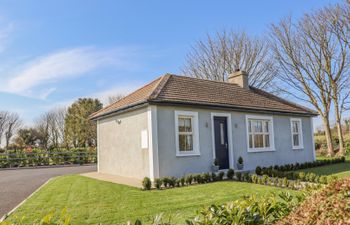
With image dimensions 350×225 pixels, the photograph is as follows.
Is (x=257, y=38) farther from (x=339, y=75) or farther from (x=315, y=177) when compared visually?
(x=315, y=177)

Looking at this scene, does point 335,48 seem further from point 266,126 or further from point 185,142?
point 185,142

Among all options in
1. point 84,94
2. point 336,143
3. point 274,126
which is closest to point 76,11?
point 274,126

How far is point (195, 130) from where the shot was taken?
11383 mm

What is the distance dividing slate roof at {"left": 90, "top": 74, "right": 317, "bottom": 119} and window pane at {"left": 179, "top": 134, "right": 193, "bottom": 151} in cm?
136

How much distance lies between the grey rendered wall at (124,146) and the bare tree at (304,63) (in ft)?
53.3

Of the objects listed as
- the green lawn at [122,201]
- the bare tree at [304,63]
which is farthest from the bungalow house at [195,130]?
the bare tree at [304,63]

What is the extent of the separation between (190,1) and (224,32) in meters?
13.9

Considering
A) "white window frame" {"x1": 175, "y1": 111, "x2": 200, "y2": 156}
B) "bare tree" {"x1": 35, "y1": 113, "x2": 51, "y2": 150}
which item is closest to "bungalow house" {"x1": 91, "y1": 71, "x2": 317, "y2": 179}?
"white window frame" {"x1": 175, "y1": 111, "x2": 200, "y2": 156}

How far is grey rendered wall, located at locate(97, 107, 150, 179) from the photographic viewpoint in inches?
435

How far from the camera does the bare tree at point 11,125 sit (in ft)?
128

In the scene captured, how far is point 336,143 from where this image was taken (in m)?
25.9

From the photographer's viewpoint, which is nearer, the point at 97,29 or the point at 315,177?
the point at 315,177

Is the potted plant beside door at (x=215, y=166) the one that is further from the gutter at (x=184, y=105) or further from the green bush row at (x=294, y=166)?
the gutter at (x=184, y=105)

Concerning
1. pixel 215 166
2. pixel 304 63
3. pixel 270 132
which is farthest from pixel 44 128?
pixel 215 166
